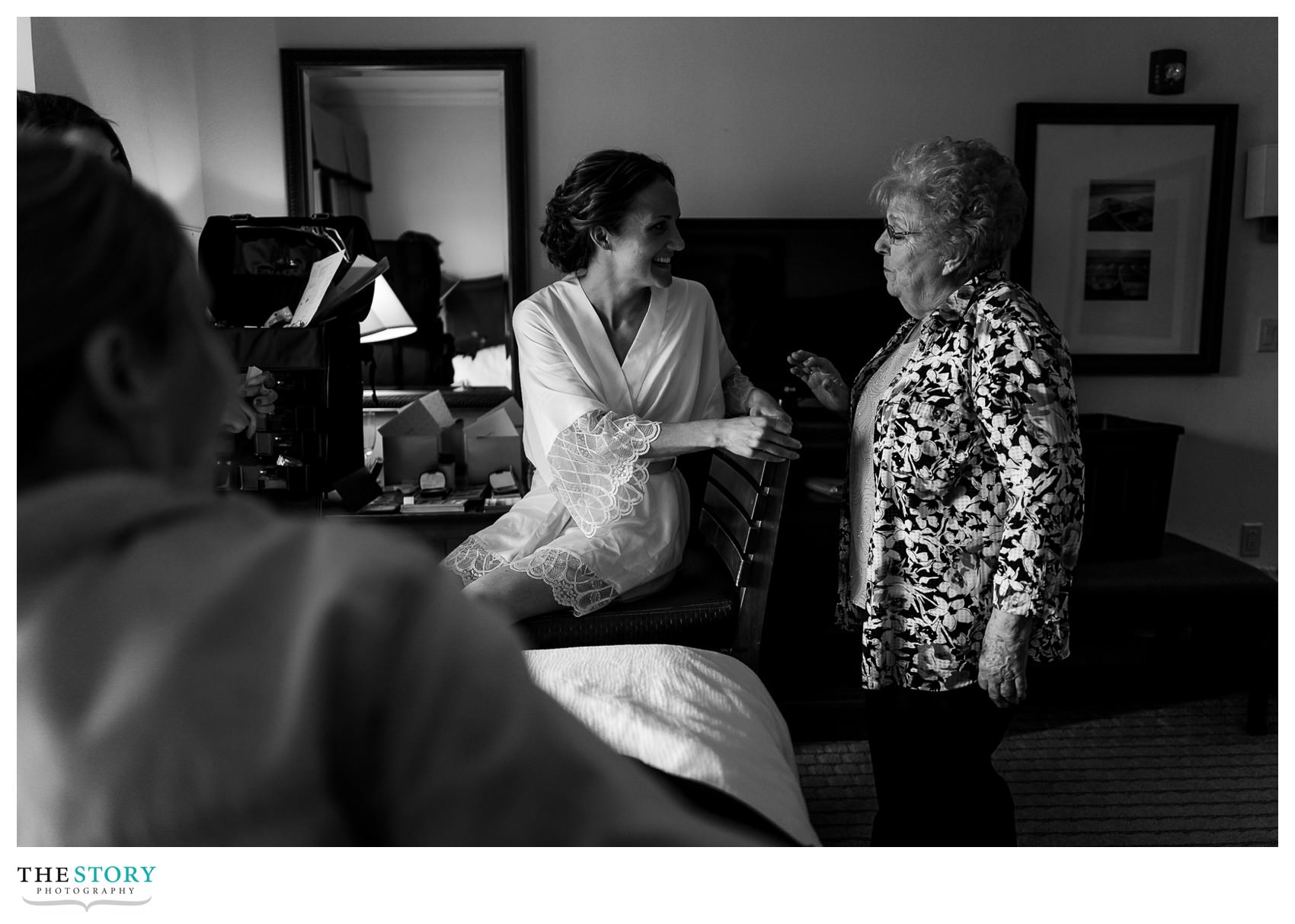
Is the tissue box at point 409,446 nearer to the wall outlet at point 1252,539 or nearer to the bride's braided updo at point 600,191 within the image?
the bride's braided updo at point 600,191

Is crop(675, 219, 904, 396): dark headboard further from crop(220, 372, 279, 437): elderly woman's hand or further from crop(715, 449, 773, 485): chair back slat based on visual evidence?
crop(220, 372, 279, 437): elderly woman's hand

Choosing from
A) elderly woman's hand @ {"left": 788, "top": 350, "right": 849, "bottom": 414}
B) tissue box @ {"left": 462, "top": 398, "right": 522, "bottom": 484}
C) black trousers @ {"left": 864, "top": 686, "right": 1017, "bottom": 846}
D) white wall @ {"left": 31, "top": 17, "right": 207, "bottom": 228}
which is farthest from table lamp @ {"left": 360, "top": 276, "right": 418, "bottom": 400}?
black trousers @ {"left": 864, "top": 686, "right": 1017, "bottom": 846}

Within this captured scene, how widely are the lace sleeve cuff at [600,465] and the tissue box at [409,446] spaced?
2.57 feet

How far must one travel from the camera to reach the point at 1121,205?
2580 millimetres

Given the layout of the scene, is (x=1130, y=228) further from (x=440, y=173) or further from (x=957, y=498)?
(x=440, y=173)

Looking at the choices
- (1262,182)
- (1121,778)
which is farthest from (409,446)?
(1262,182)

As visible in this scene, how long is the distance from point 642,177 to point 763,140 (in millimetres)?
1053

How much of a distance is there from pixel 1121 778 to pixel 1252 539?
97 centimetres

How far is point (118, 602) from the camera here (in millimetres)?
374

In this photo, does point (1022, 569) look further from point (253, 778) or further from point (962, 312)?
point (253, 778)

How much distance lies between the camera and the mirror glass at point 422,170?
2430 mm

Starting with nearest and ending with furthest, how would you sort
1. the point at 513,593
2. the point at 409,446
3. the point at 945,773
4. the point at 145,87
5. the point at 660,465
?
the point at 945,773 → the point at 513,593 → the point at 660,465 → the point at 145,87 → the point at 409,446
